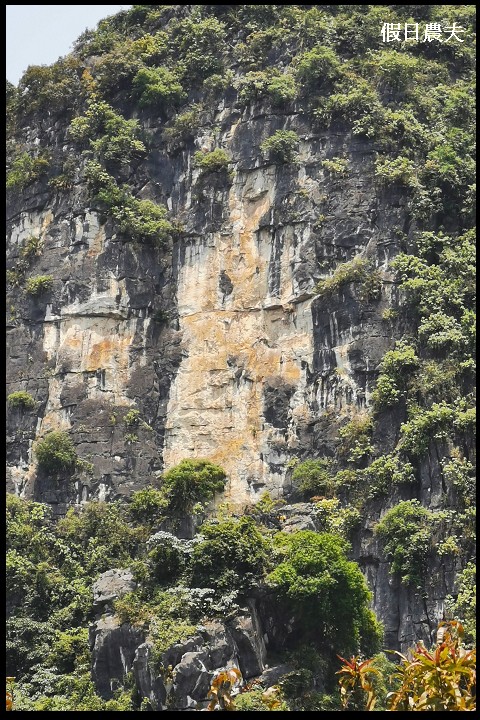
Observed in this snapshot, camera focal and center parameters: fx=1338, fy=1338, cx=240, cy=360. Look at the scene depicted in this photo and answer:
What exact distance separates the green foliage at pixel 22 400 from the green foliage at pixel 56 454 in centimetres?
136

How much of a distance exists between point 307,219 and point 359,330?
377 centimetres

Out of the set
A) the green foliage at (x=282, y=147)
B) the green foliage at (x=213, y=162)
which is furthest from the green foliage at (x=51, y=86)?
the green foliage at (x=282, y=147)

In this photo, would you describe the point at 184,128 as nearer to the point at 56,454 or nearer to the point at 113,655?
the point at 56,454

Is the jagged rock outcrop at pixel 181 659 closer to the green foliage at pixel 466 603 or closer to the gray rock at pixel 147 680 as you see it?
the gray rock at pixel 147 680

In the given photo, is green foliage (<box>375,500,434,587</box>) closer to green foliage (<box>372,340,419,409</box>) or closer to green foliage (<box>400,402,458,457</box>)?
green foliage (<box>400,402,458,457</box>)

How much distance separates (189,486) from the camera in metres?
32.8

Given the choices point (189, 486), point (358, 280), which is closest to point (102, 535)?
point (189, 486)

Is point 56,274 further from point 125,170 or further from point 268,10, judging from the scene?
point 268,10

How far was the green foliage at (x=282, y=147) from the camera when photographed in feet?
122

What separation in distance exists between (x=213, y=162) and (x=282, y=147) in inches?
79.7

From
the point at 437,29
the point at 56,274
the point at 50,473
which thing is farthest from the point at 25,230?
the point at 437,29

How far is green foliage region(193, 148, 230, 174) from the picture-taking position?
37688 mm

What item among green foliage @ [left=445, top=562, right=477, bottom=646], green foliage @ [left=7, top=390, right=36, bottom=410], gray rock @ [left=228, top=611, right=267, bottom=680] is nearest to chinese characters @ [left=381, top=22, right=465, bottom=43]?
green foliage @ [left=7, top=390, right=36, bottom=410]

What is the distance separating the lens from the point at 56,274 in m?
37.3
